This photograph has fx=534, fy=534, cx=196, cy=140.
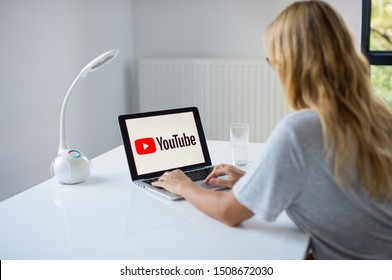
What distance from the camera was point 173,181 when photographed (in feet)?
4.86

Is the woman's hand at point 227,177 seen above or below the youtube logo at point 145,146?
below

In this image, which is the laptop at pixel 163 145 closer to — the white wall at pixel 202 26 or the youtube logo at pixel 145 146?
the youtube logo at pixel 145 146

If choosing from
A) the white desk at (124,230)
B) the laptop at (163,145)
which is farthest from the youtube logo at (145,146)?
the white desk at (124,230)

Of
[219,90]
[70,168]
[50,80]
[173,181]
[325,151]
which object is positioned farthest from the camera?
[219,90]

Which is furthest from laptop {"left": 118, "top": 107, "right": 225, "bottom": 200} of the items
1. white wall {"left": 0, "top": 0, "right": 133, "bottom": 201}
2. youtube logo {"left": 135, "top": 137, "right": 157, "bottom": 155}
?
white wall {"left": 0, "top": 0, "right": 133, "bottom": 201}

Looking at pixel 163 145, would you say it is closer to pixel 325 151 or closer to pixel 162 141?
pixel 162 141

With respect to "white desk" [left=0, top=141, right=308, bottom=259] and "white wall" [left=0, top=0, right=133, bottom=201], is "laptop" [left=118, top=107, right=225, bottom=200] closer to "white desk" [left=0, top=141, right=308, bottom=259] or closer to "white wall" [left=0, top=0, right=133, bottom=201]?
"white desk" [left=0, top=141, right=308, bottom=259]

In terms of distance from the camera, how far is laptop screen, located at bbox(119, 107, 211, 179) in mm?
1638

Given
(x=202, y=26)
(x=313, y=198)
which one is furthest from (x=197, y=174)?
(x=202, y=26)

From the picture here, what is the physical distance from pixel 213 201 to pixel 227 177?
0.34 meters

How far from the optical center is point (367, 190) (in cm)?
113

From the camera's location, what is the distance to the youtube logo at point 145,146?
1.64 metres

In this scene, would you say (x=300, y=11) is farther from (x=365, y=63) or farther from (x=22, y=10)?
(x=22, y=10)

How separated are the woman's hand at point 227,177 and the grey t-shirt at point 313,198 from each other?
34 cm
